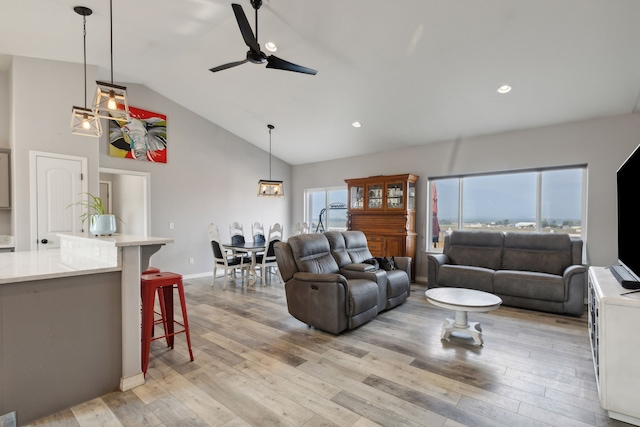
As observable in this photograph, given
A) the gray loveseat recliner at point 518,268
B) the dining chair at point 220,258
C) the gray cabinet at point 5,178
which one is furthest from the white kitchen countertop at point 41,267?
the gray loveseat recliner at point 518,268

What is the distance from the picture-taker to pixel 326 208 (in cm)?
768

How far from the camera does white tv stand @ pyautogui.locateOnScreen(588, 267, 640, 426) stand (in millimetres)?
1909

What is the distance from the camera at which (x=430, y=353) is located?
2.87 metres

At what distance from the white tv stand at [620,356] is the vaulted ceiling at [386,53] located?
8.46 feet

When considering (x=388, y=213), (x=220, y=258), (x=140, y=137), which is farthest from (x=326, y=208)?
(x=140, y=137)

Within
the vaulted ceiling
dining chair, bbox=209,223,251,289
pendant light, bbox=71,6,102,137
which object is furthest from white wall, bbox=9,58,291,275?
pendant light, bbox=71,6,102,137

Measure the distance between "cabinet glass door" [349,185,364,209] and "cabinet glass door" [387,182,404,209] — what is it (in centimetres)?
59

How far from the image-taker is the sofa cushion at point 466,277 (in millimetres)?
4504

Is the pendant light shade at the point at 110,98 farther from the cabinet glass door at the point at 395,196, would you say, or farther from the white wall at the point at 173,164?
the cabinet glass door at the point at 395,196

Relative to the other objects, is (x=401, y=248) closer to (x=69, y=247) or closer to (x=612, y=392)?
(x=612, y=392)

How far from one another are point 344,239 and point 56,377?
10.9 feet

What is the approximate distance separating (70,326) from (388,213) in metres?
4.82

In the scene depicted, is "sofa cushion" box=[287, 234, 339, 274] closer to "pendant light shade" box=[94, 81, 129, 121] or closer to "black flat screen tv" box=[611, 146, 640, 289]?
"pendant light shade" box=[94, 81, 129, 121]

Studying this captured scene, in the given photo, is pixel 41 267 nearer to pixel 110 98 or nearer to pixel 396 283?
pixel 110 98
